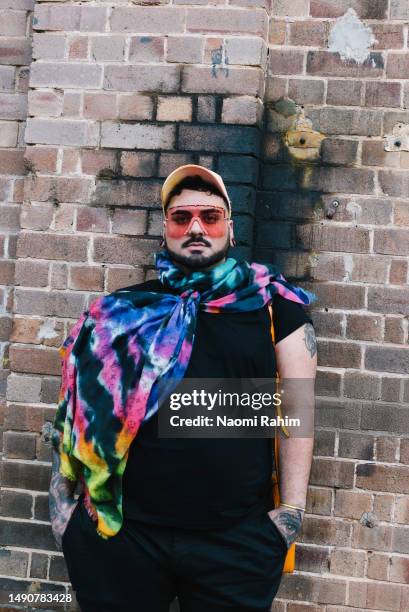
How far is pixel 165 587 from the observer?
2.36 metres

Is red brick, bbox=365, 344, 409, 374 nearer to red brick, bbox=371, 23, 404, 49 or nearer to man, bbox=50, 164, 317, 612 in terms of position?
man, bbox=50, 164, 317, 612

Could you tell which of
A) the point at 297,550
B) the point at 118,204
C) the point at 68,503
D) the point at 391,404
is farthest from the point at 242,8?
the point at 297,550

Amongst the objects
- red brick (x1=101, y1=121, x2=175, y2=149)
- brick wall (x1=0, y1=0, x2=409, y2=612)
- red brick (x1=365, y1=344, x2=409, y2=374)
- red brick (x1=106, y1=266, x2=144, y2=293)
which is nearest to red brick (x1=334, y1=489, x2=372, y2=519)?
brick wall (x1=0, y1=0, x2=409, y2=612)

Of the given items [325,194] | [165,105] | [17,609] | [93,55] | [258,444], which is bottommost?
[17,609]

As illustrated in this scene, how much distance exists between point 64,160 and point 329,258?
119 cm

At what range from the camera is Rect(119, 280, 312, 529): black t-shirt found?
2293 millimetres

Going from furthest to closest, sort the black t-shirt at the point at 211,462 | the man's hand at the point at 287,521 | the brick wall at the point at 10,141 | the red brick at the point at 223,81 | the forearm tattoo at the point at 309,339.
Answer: the brick wall at the point at 10,141 < the red brick at the point at 223,81 < the forearm tattoo at the point at 309,339 < the man's hand at the point at 287,521 < the black t-shirt at the point at 211,462

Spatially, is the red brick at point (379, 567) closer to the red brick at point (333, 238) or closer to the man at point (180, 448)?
the man at point (180, 448)

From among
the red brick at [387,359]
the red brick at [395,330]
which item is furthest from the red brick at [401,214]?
the red brick at [387,359]

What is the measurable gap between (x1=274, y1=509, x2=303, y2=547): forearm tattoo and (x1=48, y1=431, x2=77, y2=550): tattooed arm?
0.71 meters

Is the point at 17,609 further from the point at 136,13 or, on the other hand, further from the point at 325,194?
the point at 136,13

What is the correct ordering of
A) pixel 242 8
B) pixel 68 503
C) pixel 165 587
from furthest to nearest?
pixel 242 8 → pixel 68 503 → pixel 165 587

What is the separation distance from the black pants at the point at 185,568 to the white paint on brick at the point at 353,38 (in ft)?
6.30

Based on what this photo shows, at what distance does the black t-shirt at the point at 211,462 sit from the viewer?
2293 millimetres
